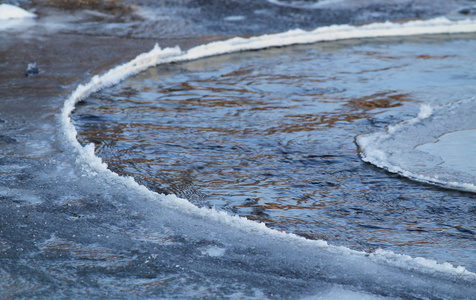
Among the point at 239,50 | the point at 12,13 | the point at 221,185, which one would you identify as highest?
the point at 12,13

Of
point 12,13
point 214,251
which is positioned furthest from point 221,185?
point 12,13

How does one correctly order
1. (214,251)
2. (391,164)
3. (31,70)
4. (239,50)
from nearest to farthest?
1. (214,251)
2. (391,164)
3. (31,70)
4. (239,50)

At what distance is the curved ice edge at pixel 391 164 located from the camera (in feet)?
10.5

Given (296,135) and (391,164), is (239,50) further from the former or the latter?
(391,164)

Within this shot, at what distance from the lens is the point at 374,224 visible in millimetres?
2791

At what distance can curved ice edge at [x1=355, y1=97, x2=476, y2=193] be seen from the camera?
3.21 m

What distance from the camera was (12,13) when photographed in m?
8.13

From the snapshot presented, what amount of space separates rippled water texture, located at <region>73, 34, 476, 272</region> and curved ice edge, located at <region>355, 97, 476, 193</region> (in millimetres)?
57

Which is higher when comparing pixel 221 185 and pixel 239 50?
pixel 239 50

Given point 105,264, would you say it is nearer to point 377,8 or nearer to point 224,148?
point 224,148

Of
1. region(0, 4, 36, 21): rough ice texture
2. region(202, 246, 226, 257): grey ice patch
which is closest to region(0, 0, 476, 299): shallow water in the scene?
region(202, 246, 226, 257): grey ice patch

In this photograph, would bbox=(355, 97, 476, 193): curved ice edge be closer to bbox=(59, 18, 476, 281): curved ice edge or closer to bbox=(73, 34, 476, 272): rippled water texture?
bbox=(73, 34, 476, 272): rippled water texture

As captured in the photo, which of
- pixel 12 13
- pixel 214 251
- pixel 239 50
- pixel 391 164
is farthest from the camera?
pixel 12 13

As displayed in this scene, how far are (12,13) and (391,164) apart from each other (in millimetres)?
6093
